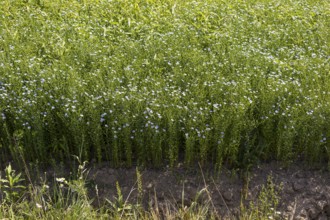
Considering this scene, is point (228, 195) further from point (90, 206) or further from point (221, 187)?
point (90, 206)

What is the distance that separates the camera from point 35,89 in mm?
5375

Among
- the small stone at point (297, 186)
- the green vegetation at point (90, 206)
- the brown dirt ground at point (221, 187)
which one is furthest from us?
the small stone at point (297, 186)

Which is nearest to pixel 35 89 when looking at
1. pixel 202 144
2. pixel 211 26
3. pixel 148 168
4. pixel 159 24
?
pixel 148 168

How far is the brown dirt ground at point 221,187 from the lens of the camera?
4938mm

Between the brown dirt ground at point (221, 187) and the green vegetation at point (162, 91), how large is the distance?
13 centimetres

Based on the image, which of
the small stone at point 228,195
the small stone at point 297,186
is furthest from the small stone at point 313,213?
the small stone at point 228,195

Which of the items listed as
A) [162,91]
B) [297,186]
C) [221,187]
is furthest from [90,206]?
[297,186]

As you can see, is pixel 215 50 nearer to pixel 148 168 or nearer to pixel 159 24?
pixel 159 24

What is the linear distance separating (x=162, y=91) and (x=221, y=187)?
3.53ft

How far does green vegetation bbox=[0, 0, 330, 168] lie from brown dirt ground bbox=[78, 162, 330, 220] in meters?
0.13

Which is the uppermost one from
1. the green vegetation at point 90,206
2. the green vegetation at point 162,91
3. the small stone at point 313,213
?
the green vegetation at point 162,91

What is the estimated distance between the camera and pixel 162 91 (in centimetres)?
538

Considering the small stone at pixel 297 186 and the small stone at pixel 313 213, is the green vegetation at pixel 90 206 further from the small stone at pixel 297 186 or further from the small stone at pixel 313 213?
the small stone at pixel 313 213

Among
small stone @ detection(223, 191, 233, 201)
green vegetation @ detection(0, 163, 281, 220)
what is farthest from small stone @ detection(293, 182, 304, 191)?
small stone @ detection(223, 191, 233, 201)
